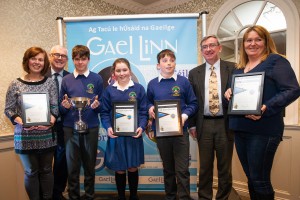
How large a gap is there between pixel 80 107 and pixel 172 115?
84 centimetres

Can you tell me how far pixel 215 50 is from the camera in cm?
229

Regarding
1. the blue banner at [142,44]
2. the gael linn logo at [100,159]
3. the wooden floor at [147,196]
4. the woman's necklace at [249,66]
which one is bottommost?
the wooden floor at [147,196]

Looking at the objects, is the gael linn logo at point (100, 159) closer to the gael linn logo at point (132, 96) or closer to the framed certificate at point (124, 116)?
the framed certificate at point (124, 116)

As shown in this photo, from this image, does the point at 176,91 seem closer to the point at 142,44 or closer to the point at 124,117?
the point at 124,117

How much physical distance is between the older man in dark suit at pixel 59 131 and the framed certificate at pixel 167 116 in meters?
1.03

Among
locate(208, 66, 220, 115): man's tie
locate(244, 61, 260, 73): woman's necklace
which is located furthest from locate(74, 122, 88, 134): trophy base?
locate(244, 61, 260, 73): woman's necklace

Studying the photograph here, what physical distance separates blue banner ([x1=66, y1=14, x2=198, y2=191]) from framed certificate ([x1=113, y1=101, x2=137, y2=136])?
80 centimetres

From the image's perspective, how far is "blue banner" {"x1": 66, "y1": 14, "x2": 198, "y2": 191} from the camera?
9.43 feet

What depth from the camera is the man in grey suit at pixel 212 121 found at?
2.26 metres

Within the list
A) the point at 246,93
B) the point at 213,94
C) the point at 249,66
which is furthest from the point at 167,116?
the point at 249,66

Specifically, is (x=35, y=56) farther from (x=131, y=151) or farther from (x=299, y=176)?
(x=299, y=176)

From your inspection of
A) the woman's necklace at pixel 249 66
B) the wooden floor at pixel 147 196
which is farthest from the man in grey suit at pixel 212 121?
the wooden floor at pixel 147 196

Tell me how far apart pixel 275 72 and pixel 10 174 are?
10.2 feet

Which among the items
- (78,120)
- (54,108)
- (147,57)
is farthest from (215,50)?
(54,108)
